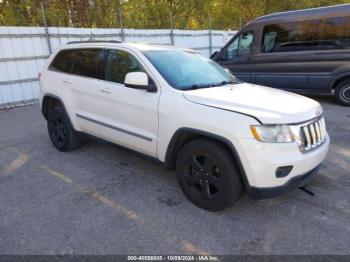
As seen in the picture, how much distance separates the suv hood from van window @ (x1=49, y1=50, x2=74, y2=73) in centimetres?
232

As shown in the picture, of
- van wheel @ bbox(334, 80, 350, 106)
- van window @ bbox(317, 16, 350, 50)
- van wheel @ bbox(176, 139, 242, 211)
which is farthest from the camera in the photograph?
van wheel @ bbox(334, 80, 350, 106)

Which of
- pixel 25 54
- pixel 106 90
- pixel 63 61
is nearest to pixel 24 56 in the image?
pixel 25 54

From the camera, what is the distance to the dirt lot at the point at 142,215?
2830mm

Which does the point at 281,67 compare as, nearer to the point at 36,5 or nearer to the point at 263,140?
the point at 263,140

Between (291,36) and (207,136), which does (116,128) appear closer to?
(207,136)

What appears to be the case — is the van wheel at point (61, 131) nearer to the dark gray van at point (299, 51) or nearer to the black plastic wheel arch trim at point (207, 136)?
the black plastic wheel arch trim at point (207, 136)

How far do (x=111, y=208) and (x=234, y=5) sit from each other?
21.7 meters

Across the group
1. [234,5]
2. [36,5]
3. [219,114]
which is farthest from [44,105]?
[234,5]

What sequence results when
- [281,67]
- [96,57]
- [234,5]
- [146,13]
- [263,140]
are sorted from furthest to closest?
[234,5] < [146,13] < [281,67] < [96,57] < [263,140]

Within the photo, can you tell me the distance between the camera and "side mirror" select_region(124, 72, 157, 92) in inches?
139

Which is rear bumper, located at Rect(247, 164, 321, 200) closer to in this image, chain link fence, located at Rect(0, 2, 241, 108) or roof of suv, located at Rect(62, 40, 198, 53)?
roof of suv, located at Rect(62, 40, 198, 53)

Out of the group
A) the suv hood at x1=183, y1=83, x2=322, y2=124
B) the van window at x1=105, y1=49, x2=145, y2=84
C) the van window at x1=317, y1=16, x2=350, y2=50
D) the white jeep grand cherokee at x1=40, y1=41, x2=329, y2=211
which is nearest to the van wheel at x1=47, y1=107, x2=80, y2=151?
the white jeep grand cherokee at x1=40, y1=41, x2=329, y2=211

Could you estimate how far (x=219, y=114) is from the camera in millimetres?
3055

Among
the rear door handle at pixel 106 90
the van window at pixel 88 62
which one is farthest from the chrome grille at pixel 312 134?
the van window at pixel 88 62
